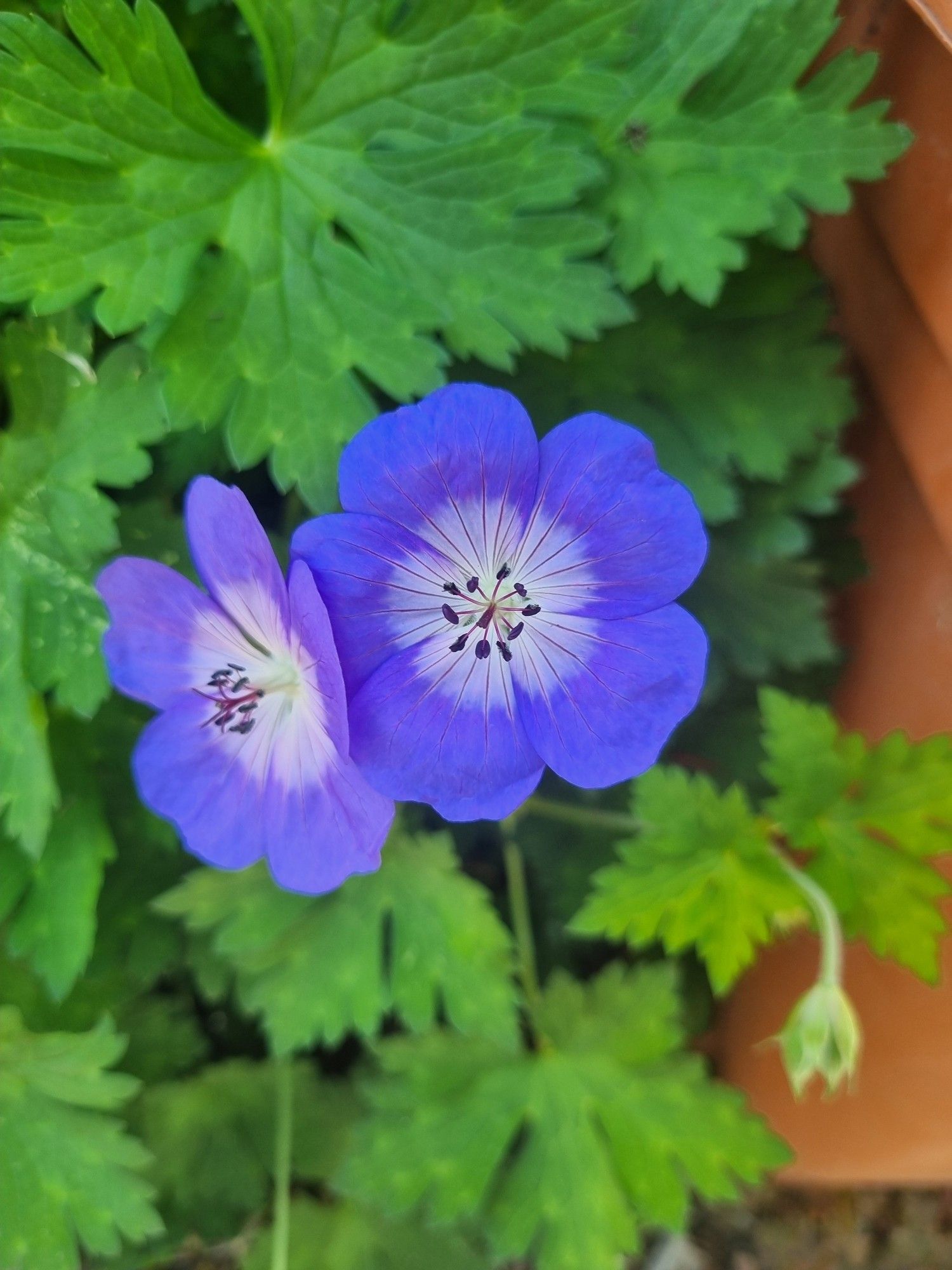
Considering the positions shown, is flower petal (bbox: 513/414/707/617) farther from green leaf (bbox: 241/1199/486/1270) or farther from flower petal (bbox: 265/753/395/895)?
green leaf (bbox: 241/1199/486/1270)

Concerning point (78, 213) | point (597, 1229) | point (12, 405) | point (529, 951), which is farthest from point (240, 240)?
point (597, 1229)

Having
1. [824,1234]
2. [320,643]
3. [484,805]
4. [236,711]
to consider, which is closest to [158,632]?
[236,711]

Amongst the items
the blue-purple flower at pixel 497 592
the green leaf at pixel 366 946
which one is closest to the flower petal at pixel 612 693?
the blue-purple flower at pixel 497 592

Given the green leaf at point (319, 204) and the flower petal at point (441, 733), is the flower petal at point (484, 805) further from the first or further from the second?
the green leaf at point (319, 204)

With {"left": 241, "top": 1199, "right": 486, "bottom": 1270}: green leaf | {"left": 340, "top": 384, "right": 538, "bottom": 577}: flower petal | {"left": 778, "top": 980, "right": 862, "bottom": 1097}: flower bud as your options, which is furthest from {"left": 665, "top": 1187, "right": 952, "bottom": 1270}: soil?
{"left": 340, "top": 384, "right": 538, "bottom": 577}: flower petal

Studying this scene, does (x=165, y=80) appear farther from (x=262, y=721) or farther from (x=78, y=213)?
(x=262, y=721)

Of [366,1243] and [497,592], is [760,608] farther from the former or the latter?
[366,1243]
